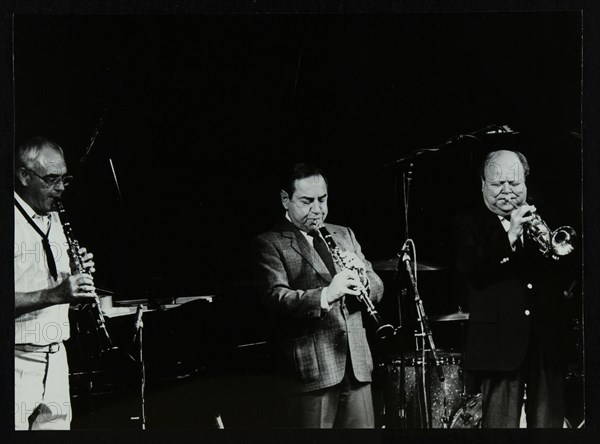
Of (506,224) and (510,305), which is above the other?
(506,224)

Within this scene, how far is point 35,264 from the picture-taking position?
9.77 ft

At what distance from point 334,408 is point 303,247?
29.1 inches

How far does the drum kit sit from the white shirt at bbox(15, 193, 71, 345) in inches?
56.8

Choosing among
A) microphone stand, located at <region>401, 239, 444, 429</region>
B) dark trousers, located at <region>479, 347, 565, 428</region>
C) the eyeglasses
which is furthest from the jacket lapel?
the eyeglasses

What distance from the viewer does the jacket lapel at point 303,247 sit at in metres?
2.91

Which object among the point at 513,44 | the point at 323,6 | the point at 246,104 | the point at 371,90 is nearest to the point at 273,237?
the point at 246,104

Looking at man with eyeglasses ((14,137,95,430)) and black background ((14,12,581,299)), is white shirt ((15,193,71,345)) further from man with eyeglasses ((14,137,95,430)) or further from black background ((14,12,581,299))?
black background ((14,12,581,299))

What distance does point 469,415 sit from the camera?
2.91m

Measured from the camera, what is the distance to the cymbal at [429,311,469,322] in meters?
2.88

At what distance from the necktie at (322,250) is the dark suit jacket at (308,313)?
2 centimetres

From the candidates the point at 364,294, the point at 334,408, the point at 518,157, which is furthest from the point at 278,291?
the point at 518,157

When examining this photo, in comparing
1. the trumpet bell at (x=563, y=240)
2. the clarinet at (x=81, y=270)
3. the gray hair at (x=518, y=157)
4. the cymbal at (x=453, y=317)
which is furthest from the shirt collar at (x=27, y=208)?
the trumpet bell at (x=563, y=240)

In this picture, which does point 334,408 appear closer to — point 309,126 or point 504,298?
point 504,298

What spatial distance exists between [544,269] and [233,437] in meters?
1.62
